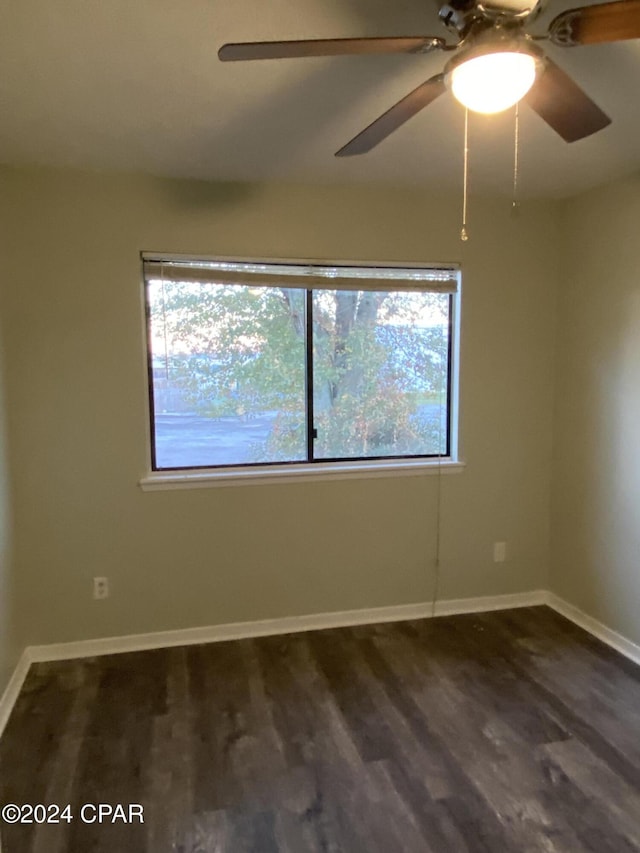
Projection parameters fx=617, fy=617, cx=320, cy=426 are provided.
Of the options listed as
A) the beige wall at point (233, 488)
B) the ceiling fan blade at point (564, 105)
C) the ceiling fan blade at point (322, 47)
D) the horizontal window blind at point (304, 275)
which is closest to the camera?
the ceiling fan blade at point (322, 47)

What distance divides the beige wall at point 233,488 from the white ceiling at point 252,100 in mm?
212

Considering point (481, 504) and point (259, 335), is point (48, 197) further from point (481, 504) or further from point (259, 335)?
point (481, 504)

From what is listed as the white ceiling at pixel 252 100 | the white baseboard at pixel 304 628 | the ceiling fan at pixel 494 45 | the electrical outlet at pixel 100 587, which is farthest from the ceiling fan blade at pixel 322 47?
the white baseboard at pixel 304 628

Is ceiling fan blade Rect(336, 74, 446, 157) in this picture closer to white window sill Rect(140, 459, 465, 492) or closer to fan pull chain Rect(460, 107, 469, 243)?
fan pull chain Rect(460, 107, 469, 243)

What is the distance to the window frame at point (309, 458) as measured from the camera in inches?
123

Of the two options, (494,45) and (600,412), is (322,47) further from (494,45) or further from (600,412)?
(600,412)

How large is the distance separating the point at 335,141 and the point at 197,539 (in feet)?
6.61

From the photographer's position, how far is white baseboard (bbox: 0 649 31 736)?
8.37ft

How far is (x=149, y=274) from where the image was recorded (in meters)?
3.03

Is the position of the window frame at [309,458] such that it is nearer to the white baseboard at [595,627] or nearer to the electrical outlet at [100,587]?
the electrical outlet at [100,587]

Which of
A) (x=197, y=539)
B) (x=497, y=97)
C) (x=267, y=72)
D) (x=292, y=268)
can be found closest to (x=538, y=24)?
(x=497, y=97)

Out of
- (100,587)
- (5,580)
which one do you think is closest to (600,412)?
(100,587)

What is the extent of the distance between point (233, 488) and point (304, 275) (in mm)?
1173

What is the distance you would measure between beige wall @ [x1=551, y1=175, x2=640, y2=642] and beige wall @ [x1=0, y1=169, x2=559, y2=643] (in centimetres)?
13
